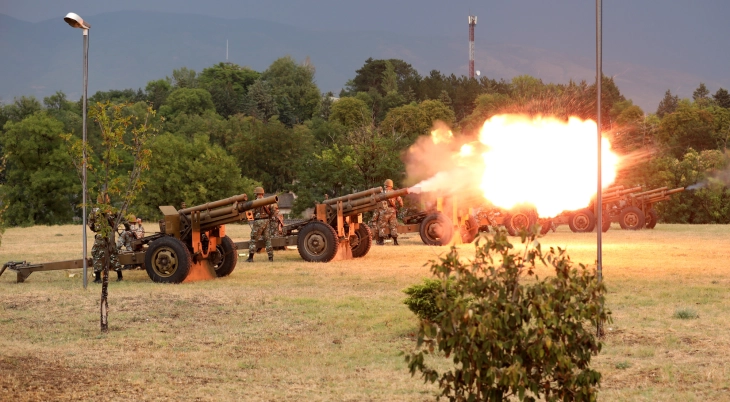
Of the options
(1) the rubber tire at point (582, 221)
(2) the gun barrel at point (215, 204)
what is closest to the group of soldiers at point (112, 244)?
(2) the gun barrel at point (215, 204)

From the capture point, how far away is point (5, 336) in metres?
14.1

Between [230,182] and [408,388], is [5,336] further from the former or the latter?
[230,182]

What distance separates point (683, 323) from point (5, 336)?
10.1m

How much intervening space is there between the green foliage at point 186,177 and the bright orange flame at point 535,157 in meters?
38.9

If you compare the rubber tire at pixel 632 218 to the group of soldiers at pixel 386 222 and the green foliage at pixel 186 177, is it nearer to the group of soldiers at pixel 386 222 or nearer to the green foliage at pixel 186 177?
the group of soldiers at pixel 386 222

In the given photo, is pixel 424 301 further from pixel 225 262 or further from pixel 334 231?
pixel 334 231

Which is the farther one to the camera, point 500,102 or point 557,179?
point 500,102

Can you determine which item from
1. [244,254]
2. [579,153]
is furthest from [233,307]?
[579,153]

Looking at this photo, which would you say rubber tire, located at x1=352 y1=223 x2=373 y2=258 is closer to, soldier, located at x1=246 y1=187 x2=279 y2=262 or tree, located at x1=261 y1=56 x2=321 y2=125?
soldier, located at x1=246 y1=187 x2=279 y2=262

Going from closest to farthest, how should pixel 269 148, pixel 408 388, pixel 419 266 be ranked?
1. pixel 408 388
2. pixel 419 266
3. pixel 269 148

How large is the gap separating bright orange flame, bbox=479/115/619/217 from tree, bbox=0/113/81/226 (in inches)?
1777

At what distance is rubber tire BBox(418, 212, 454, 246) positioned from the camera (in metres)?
31.4

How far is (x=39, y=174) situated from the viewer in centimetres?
6925

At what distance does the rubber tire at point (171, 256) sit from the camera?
20250mm
